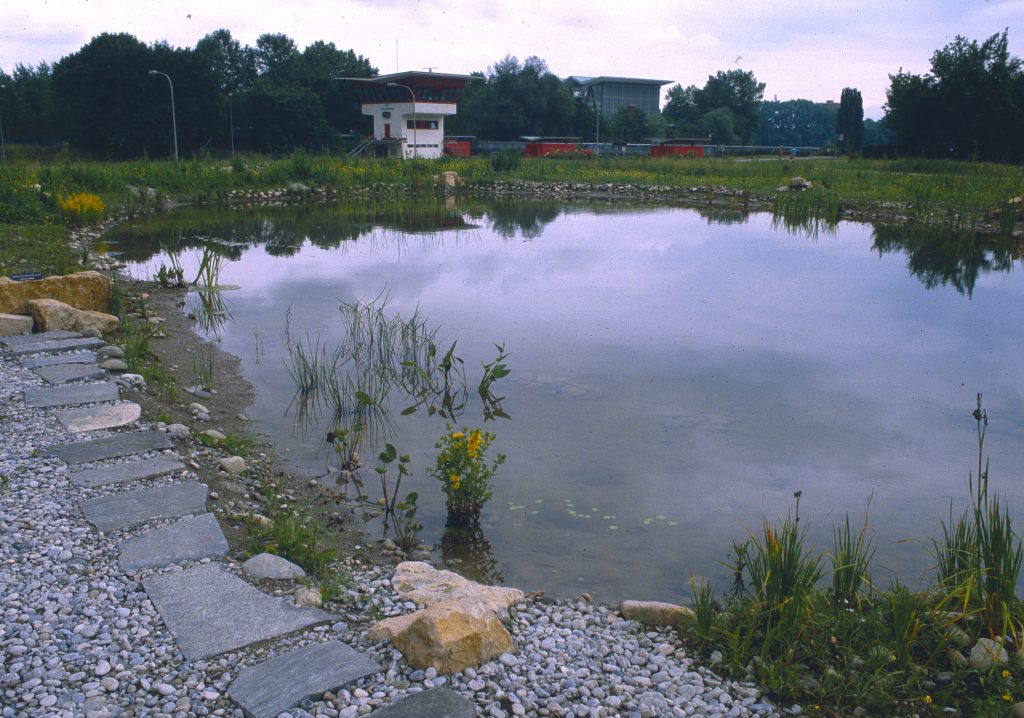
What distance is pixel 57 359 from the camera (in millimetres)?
7520

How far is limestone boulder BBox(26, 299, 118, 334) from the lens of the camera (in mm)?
8609

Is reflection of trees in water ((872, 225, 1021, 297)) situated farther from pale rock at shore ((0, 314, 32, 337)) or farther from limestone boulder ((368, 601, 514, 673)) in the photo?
pale rock at shore ((0, 314, 32, 337))

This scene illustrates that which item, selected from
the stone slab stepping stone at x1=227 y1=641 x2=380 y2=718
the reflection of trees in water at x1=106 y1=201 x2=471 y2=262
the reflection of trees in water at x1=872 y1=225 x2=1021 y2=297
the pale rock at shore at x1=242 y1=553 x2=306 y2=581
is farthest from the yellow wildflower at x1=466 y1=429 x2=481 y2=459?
the reflection of trees in water at x1=106 y1=201 x2=471 y2=262

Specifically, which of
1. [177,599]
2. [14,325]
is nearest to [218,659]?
[177,599]

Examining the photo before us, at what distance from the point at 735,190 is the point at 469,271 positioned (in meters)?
19.0

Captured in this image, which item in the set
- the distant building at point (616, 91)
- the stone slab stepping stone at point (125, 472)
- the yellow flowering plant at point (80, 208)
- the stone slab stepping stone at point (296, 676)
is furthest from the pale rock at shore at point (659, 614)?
the distant building at point (616, 91)

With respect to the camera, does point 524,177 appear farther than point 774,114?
No

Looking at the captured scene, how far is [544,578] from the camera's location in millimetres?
5062

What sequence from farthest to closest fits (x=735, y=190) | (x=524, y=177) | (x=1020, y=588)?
(x=524, y=177)
(x=735, y=190)
(x=1020, y=588)

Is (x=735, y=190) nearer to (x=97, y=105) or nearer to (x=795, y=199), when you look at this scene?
(x=795, y=199)

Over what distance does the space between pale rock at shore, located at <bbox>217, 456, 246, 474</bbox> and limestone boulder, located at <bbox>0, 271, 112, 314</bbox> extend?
4318 mm

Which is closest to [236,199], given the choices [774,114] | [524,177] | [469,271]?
[524,177]

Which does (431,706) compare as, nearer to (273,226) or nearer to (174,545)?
(174,545)

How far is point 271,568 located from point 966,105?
4430 cm
